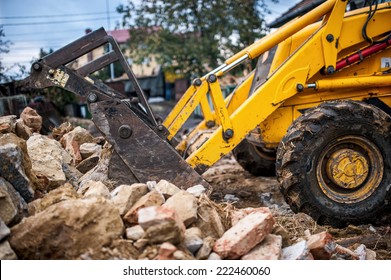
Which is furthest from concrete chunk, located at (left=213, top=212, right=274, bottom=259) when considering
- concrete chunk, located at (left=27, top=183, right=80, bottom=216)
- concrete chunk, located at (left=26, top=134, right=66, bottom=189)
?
concrete chunk, located at (left=26, top=134, right=66, bottom=189)

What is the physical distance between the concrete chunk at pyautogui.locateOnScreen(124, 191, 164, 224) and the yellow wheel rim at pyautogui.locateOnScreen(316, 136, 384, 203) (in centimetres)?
152

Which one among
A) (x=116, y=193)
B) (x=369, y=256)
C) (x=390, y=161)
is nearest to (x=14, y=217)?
(x=116, y=193)

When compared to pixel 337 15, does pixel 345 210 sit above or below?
below

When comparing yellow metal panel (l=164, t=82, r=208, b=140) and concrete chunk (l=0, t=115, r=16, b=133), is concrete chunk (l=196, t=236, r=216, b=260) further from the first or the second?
concrete chunk (l=0, t=115, r=16, b=133)

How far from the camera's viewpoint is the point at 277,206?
178 inches

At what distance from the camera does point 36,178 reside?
3.29 meters

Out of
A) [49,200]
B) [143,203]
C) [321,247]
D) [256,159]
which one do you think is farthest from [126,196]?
[256,159]

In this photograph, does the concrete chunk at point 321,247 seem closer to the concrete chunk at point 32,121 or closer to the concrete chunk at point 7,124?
the concrete chunk at point 7,124

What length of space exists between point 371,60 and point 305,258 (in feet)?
7.61

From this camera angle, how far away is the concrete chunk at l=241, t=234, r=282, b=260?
255cm

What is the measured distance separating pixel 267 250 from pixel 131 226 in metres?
0.80

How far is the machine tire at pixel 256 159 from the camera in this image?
573 cm

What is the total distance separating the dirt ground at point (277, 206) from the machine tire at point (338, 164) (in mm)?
121
